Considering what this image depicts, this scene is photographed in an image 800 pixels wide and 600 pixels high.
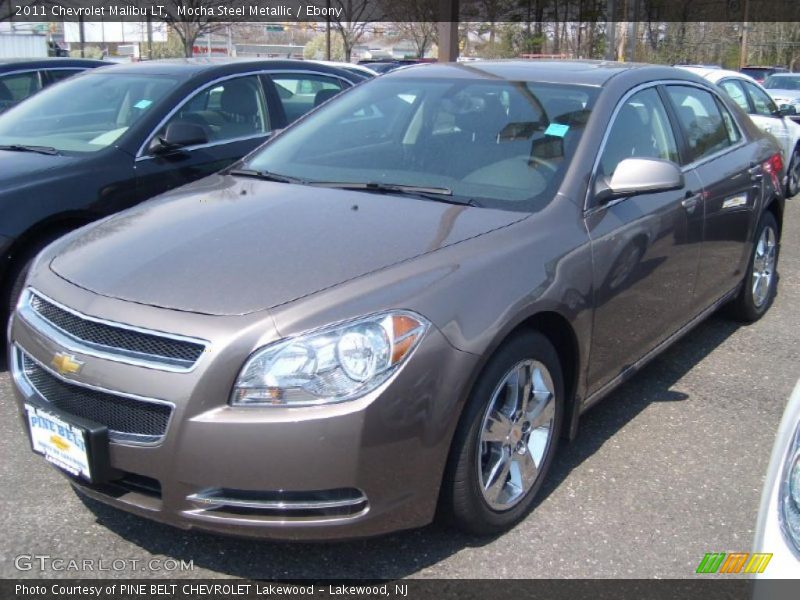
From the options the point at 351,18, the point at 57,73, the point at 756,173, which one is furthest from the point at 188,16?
the point at 756,173

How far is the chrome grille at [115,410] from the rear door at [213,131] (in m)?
2.53

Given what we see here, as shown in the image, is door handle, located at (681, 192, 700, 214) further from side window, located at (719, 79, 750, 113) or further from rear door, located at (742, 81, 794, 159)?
rear door, located at (742, 81, 794, 159)

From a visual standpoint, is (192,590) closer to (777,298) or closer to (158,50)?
(777,298)

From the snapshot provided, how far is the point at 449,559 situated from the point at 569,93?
2.10 meters

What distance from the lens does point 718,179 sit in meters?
4.44

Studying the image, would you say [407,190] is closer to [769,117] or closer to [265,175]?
[265,175]

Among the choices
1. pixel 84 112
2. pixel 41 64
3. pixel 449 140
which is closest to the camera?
pixel 449 140

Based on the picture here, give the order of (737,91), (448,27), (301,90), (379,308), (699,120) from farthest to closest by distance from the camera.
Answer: (448,27)
(737,91)
(301,90)
(699,120)
(379,308)

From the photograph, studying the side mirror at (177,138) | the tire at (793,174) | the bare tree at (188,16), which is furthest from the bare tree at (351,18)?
the side mirror at (177,138)

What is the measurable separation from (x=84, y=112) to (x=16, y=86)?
111 inches

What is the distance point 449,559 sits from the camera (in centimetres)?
287

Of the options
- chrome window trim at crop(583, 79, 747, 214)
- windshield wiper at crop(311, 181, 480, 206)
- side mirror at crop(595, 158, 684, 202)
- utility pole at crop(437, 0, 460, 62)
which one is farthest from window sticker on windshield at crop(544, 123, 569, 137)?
utility pole at crop(437, 0, 460, 62)

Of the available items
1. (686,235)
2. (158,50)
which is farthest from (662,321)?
(158,50)

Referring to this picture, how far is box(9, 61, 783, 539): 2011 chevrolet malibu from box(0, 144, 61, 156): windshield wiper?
1577 mm
